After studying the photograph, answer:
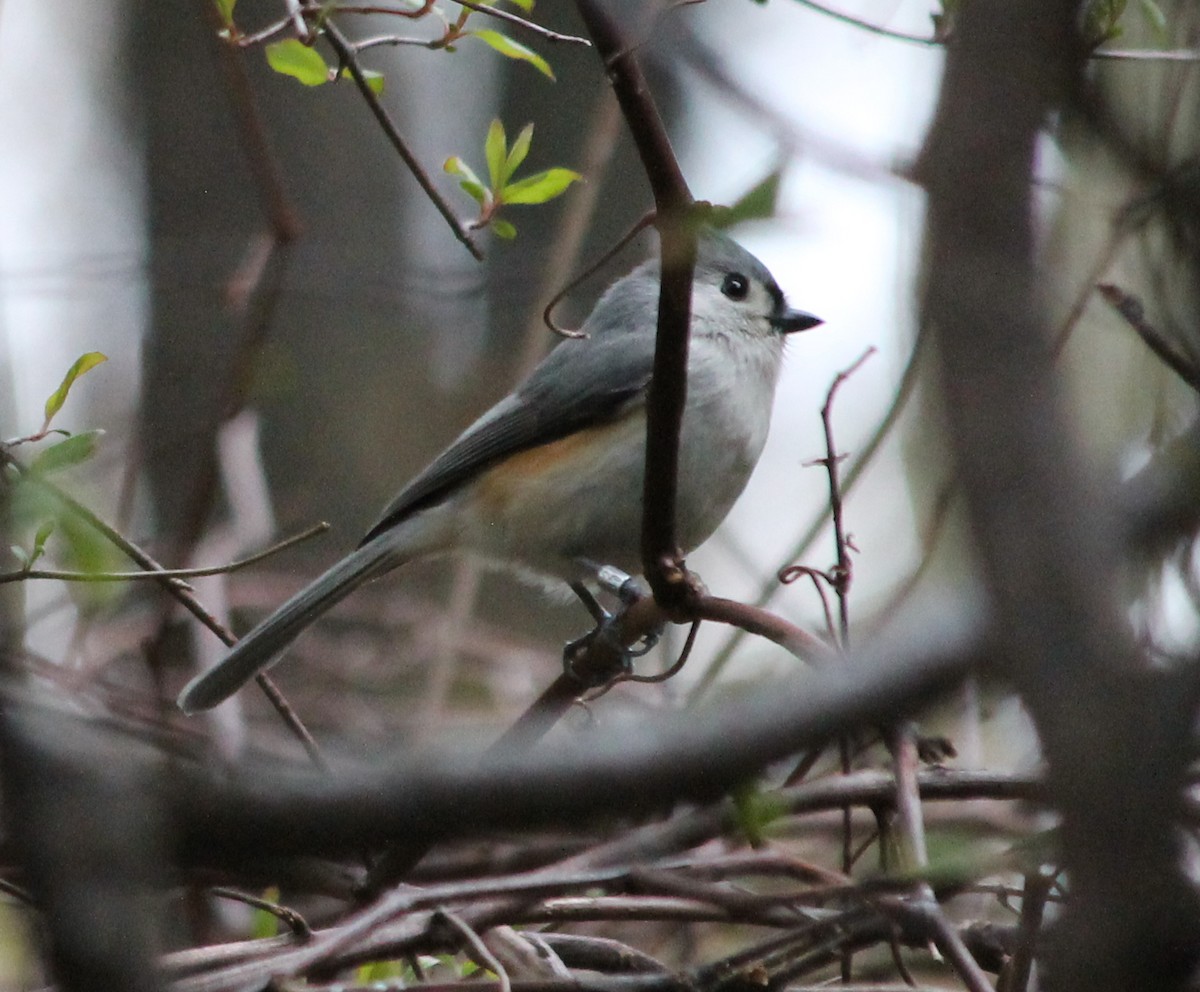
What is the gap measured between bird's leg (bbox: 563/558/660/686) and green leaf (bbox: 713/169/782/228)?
5.84 feet

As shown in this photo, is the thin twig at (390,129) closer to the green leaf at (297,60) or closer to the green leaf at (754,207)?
the green leaf at (297,60)

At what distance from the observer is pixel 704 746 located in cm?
94

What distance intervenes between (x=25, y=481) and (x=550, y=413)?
7.63 ft

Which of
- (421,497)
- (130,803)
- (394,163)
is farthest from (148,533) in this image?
(130,803)

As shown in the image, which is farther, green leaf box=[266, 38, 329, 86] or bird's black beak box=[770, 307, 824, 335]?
bird's black beak box=[770, 307, 824, 335]

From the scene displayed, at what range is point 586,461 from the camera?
4.08 metres

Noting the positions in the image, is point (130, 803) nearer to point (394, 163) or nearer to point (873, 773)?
point (873, 773)

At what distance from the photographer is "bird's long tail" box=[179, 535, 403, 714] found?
362cm

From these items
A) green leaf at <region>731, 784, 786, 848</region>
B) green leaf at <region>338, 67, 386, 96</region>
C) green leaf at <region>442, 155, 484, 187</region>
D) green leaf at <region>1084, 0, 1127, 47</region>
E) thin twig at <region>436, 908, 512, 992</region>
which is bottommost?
thin twig at <region>436, 908, 512, 992</region>

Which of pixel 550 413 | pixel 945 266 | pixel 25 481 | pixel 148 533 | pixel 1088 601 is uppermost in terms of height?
pixel 945 266

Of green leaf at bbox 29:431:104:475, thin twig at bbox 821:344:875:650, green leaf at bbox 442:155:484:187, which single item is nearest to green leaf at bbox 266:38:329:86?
green leaf at bbox 442:155:484:187

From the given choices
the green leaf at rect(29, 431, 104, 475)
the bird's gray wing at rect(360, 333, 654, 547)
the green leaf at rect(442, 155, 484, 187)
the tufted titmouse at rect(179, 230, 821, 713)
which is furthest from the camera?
the bird's gray wing at rect(360, 333, 654, 547)

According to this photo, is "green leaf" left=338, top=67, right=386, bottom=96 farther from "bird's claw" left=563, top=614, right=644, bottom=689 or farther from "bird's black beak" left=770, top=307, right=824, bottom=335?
"bird's black beak" left=770, top=307, right=824, bottom=335

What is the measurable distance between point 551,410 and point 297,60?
169 centimetres
